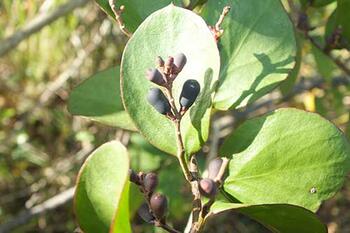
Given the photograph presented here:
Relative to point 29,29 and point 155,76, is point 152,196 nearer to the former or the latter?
point 155,76

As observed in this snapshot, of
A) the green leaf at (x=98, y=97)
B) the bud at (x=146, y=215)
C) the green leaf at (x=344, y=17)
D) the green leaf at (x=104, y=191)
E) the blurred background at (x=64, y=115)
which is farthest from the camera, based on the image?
the blurred background at (x=64, y=115)

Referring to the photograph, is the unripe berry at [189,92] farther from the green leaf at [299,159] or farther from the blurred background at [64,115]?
the blurred background at [64,115]

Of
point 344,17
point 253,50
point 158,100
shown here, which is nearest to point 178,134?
point 158,100

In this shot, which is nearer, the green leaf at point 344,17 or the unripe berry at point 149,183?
the unripe berry at point 149,183

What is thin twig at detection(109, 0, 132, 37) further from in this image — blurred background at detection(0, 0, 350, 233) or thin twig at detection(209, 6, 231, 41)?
blurred background at detection(0, 0, 350, 233)

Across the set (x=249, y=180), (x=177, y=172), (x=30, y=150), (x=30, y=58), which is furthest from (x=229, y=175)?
(x=30, y=58)

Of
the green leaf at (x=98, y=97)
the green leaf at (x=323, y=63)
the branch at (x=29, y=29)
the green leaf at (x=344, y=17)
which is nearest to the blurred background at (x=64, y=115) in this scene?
the branch at (x=29, y=29)

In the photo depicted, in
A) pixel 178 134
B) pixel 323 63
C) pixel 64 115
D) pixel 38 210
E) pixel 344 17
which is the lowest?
pixel 64 115
